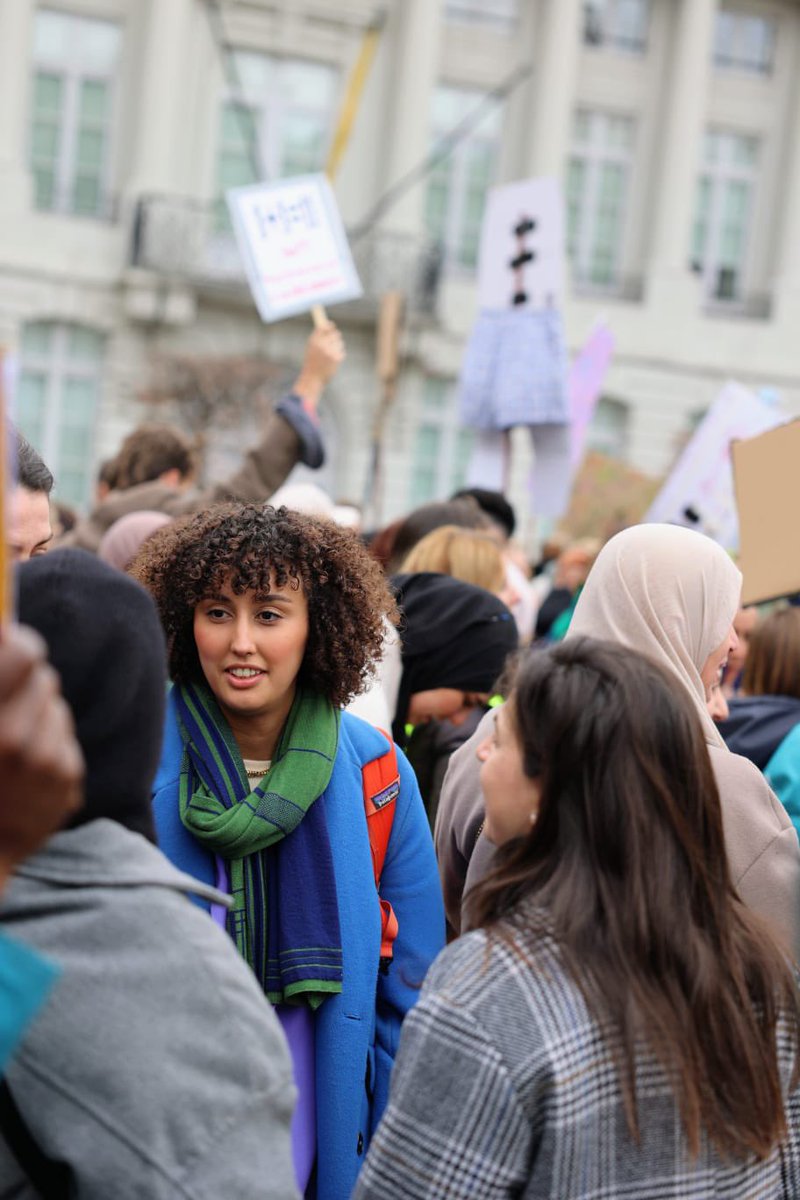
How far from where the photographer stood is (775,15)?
85.6ft

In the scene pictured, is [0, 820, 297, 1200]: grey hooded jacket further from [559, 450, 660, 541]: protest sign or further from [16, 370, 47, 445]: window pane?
A: [16, 370, 47, 445]: window pane

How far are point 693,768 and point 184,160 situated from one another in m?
23.2

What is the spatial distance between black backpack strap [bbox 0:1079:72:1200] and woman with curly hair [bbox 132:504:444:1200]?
0.81 metres

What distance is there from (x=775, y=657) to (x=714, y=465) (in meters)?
2.95

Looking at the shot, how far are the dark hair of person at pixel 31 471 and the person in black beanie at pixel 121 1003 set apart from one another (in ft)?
3.67

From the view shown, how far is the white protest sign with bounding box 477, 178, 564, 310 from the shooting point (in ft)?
26.3

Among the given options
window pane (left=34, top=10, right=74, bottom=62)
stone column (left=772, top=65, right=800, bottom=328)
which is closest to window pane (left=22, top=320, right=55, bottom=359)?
window pane (left=34, top=10, right=74, bottom=62)

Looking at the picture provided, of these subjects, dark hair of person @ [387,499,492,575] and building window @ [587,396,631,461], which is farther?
building window @ [587,396,631,461]

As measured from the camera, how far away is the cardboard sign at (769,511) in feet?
13.1

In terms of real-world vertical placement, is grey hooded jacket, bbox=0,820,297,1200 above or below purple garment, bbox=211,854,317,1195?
above

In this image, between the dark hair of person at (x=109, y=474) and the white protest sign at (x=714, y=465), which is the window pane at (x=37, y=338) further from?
the dark hair of person at (x=109, y=474)

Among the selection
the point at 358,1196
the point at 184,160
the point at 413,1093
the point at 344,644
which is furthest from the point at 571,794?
the point at 184,160

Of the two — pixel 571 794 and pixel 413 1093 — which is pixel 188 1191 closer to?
pixel 413 1093

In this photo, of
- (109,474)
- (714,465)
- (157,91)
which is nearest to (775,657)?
(109,474)
